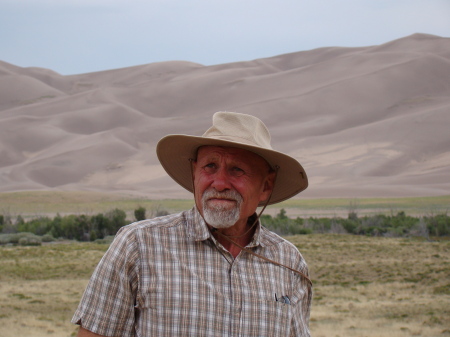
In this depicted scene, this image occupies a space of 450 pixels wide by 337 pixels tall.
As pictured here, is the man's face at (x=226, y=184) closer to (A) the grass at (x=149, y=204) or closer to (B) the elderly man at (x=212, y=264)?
(B) the elderly man at (x=212, y=264)

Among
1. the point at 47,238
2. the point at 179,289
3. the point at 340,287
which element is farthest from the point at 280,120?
the point at 179,289

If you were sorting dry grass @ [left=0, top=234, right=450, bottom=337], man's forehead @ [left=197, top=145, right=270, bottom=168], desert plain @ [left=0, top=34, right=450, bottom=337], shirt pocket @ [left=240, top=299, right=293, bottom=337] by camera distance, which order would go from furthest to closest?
desert plain @ [left=0, top=34, right=450, bottom=337]
dry grass @ [left=0, top=234, right=450, bottom=337]
man's forehead @ [left=197, top=145, right=270, bottom=168]
shirt pocket @ [left=240, top=299, right=293, bottom=337]

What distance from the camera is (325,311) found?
15000 mm

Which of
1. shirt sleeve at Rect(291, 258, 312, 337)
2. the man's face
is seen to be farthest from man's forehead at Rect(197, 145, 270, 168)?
shirt sleeve at Rect(291, 258, 312, 337)

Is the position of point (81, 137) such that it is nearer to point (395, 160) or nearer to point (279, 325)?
point (395, 160)

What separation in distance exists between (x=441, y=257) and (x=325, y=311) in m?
10.4

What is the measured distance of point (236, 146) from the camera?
9.18ft

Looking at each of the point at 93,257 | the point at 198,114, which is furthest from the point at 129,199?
the point at 198,114

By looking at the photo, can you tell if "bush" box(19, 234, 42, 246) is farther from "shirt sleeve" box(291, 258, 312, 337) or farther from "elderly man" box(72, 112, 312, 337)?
"shirt sleeve" box(291, 258, 312, 337)

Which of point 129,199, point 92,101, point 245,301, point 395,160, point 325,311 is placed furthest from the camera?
point 92,101

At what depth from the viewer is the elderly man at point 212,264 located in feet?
8.08

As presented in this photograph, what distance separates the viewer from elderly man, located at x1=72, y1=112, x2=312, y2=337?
8.08 feet

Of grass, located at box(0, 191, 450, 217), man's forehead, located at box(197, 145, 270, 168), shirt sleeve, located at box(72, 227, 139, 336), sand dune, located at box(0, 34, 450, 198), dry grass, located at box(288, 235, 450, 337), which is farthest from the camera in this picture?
sand dune, located at box(0, 34, 450, 198)

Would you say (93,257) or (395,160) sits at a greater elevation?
(395,160)
